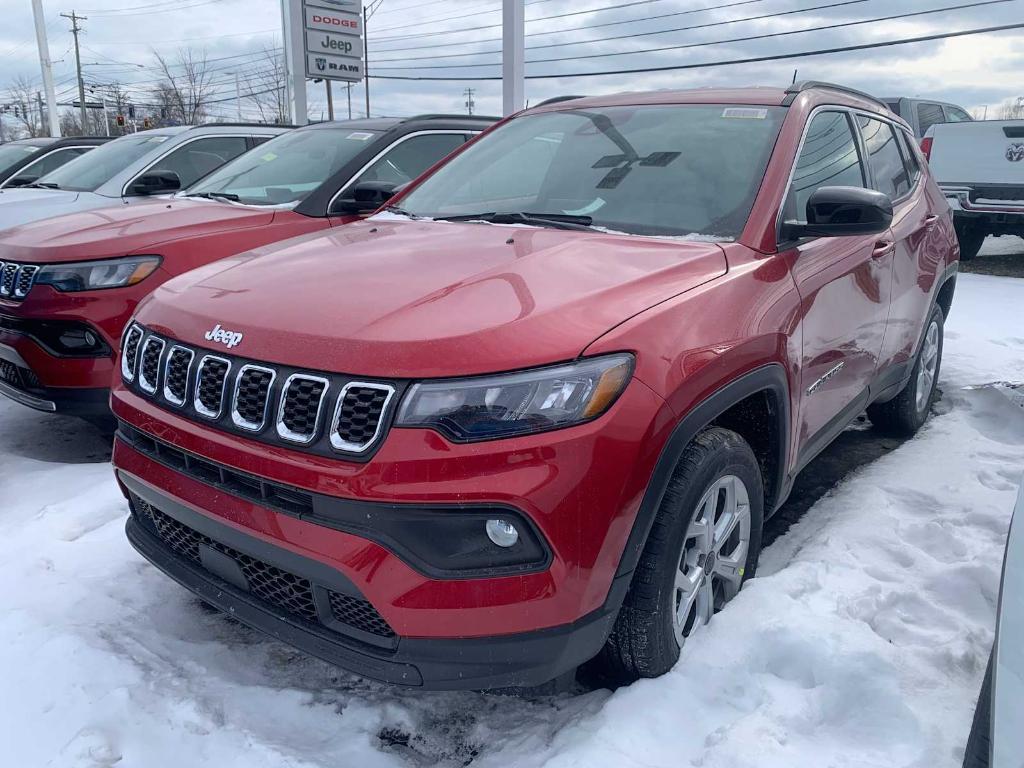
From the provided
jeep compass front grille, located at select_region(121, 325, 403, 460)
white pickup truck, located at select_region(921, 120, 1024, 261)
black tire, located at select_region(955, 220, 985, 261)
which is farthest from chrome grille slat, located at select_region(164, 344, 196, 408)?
black tire, located at select_region(955, 220, 985, 261)

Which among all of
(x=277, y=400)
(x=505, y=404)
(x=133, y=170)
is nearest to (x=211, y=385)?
(x=277, y=400)

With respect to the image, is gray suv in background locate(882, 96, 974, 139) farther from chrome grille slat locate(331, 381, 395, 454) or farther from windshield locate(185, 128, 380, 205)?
chrome grille slat locate(331, 381, 395, 454)

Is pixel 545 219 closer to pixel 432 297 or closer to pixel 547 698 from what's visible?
pixel 432 297

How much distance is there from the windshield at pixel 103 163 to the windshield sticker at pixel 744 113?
5.44m

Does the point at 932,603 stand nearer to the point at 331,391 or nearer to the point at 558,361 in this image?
the point at 558,361

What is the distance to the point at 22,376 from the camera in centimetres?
394

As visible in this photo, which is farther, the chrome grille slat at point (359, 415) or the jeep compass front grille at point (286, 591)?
the jeep compass front grille at point (286, 591)

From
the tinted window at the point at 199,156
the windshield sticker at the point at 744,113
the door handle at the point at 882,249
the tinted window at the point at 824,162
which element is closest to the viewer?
the tinted window at the point at 824,162

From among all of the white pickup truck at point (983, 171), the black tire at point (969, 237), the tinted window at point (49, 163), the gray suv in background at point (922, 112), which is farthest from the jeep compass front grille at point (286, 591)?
the gray suv in background at point (922, 112)

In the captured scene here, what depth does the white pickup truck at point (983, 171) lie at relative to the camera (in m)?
9.44

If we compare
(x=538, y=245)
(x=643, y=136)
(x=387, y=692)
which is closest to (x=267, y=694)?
(x=387, y=692)

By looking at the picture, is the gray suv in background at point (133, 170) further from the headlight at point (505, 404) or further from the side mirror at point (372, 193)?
the headlight at point (505, 404)

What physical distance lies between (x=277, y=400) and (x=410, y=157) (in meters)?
3.67

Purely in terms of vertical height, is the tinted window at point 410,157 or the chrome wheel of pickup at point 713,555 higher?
the tinted window at point 410,157
